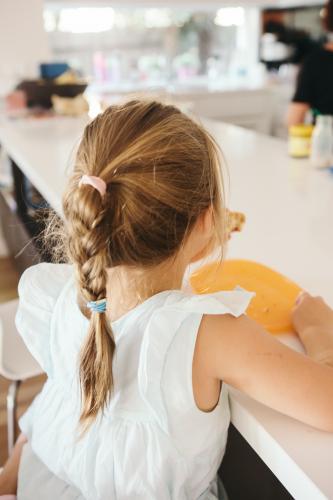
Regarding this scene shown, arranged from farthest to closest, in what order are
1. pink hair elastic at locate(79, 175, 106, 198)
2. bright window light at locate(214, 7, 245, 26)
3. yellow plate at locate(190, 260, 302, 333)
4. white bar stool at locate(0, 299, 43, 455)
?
bright window light at locate(214, 7, 245, 26)
white bar stool at locate(0, 299, 43, 455)
yellow plate at locate(190, 260, 302, 333)
pink hair elastic at locate(79, 175, 106, 198)

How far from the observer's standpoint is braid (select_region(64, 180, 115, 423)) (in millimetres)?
636

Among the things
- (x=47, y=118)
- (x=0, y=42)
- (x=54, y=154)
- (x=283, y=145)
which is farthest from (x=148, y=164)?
(x=0, y=42)

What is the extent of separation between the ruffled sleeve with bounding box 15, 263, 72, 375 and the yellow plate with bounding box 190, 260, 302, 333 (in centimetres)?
24

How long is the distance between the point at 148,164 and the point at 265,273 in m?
0.36

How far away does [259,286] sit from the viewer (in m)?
0.88

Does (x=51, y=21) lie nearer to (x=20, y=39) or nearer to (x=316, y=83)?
(x=20, y=39)

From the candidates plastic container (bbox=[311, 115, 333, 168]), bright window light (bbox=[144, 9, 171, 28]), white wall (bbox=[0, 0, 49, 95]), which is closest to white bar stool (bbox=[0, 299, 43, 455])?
plastic container (bbox=[311, 115, 333, 168])

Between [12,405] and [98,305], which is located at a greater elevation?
[98,305]

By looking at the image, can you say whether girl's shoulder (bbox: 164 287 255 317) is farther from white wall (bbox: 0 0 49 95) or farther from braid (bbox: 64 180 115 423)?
white wall (bbox: 0 0 49 95)

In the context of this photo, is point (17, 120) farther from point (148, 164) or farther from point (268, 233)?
point (148, 164)

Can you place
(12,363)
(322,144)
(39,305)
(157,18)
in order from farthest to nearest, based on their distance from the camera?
(157,18), (322,144), (12,363), (39,305)

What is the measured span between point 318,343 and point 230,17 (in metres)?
4.25

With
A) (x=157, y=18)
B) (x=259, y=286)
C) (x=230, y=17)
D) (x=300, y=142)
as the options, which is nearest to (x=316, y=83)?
(x=300, y=142)

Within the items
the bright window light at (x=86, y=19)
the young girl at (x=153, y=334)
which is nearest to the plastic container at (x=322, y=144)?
the young girl at (x=153, y=334)
